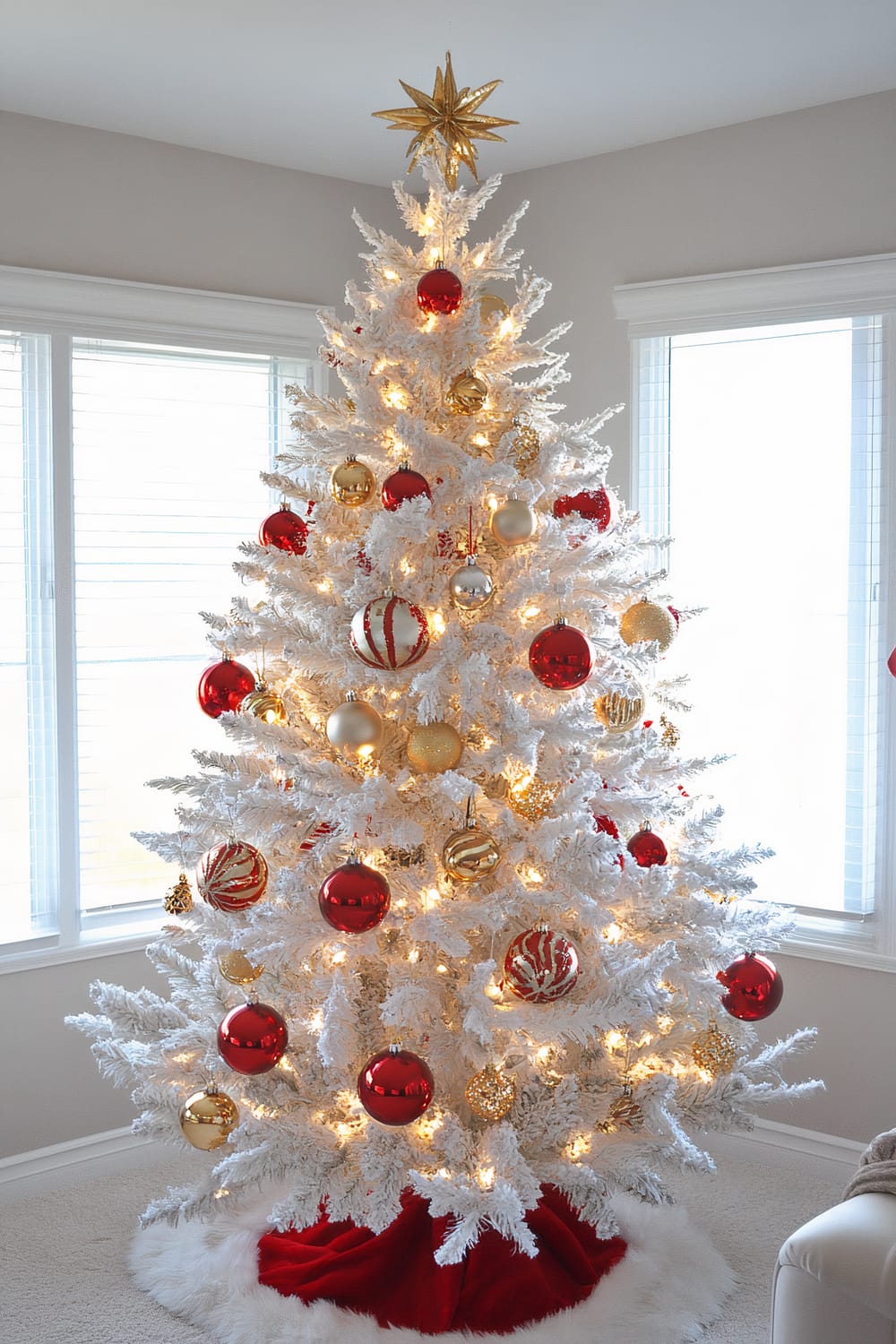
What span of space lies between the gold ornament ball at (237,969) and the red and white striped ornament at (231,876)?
16 cm

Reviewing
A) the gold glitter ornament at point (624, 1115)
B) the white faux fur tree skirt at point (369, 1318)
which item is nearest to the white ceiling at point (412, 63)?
the gold glitter ornament at point (624, 1115)

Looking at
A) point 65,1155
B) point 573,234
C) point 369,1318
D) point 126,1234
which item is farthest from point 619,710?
point 65,1155

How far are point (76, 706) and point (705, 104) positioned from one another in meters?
2.37

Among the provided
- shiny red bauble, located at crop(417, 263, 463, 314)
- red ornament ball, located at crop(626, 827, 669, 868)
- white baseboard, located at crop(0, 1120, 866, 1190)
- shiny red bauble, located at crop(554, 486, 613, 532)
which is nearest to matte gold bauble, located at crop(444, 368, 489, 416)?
shiny red bauble, located at crop(417, 263, 463, 314)

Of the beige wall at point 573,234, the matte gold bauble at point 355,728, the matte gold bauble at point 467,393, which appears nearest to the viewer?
the matte gold bauble at point 355,728

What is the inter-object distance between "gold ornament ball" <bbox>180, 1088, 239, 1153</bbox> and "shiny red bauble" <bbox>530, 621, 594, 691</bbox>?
1.07 m

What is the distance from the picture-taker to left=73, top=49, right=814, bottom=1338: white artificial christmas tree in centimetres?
221

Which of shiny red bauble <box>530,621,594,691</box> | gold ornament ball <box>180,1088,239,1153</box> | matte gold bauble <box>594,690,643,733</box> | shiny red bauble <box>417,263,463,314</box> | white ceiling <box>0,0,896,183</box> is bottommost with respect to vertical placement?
gold ornament ball <box>180,1088,239,1153</box>

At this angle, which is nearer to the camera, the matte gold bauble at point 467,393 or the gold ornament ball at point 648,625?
the matte gold bauble at point 467,393

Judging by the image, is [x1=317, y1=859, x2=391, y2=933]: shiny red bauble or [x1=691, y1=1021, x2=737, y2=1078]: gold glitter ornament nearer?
[x1=317, y1=859, x2=391, y2=933]: shiny red bauble

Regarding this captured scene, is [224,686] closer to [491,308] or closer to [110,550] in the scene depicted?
[491,308]

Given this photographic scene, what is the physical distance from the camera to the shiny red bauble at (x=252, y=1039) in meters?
2.24

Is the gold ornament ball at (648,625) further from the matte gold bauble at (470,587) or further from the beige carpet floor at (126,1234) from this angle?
the beige carpet floor at (126,1234)

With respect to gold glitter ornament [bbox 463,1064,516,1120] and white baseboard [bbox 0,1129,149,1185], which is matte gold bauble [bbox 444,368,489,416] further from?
white baseboard [bbox 0,1129,149,1185]
